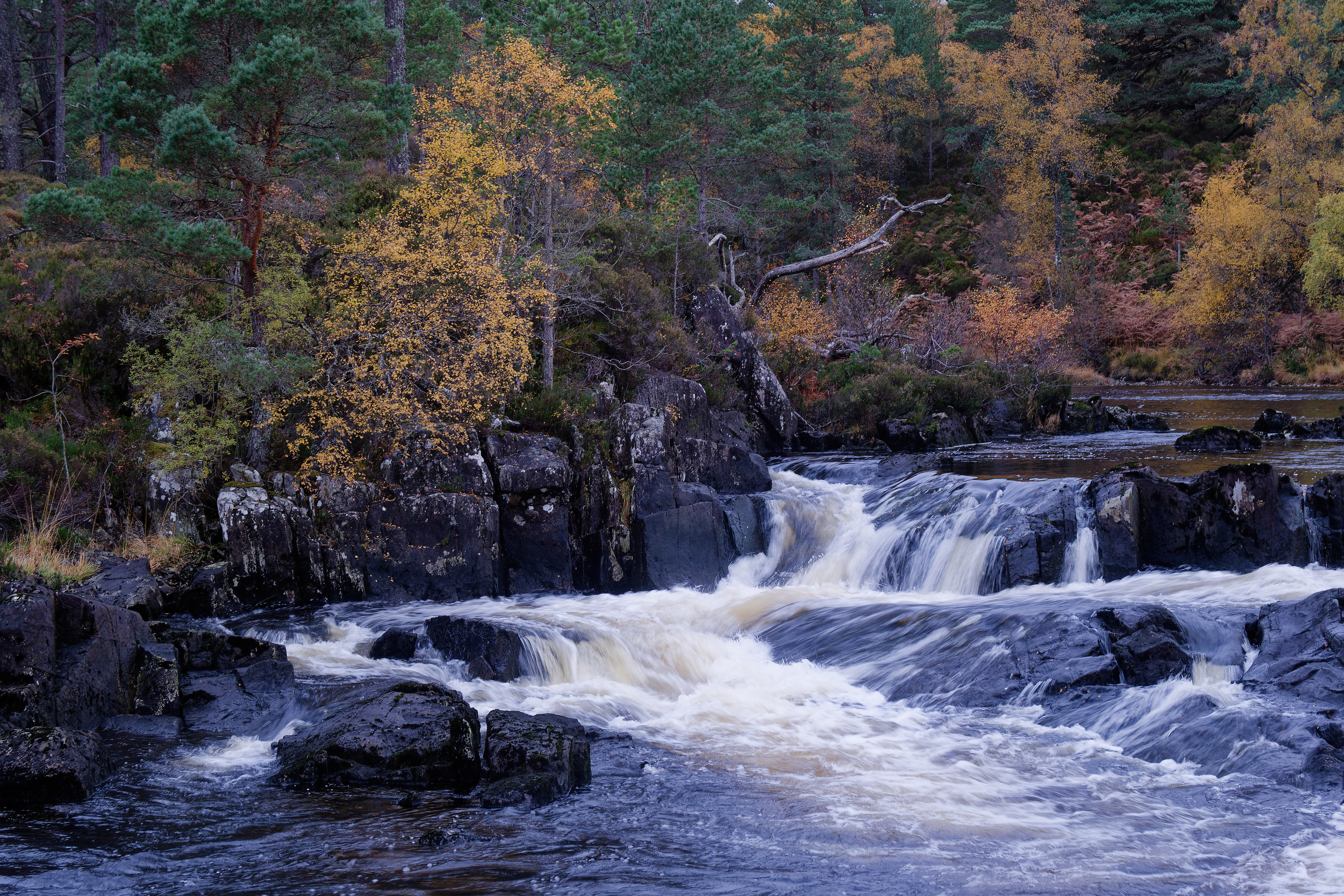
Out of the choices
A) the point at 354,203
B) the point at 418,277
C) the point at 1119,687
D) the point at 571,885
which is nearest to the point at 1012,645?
the point at 1119,687

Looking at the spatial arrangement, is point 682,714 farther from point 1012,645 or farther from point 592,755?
point 1012,645

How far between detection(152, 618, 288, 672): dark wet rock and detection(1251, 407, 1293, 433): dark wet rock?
21.6 meters

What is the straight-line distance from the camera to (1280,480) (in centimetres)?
1343

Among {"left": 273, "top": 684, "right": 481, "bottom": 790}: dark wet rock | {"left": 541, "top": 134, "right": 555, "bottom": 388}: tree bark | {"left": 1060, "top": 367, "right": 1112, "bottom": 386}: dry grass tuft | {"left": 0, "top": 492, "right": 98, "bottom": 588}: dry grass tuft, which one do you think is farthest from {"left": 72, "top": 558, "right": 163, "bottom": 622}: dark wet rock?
{"left": 1060, "top": 367, "right": 1112, "bottom": 386}: dry grass tuft

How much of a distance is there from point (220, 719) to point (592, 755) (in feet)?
13.5

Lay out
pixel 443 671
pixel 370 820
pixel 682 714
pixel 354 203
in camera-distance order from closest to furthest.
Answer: pixel 370 820 → pixel 682 714 → pixel 443 671 → pixel 354 203

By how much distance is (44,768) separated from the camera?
7.49 meters

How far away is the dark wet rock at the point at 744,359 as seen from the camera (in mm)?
23000

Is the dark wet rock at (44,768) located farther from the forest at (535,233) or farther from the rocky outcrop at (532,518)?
the rocky outcrop at (532,518)

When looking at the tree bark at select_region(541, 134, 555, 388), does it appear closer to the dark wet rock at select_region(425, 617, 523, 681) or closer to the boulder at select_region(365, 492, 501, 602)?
the boulder at select_region(365, 492, 501, 602)

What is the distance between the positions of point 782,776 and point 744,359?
15.6 metres

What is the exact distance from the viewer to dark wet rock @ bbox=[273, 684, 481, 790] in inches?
322

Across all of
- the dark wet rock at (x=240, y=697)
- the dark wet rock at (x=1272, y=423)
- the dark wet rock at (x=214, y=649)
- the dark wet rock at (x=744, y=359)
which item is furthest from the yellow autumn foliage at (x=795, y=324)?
the dark wet rock at (x=240, y=697)

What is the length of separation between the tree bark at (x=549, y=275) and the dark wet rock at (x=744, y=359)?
5606mm
